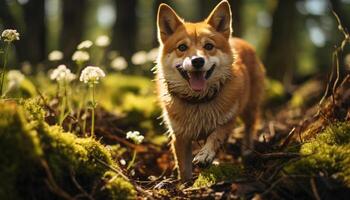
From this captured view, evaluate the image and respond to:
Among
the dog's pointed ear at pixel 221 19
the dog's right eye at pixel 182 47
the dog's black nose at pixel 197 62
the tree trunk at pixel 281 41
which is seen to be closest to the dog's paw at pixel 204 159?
the dog's black nose at pixel 197 62

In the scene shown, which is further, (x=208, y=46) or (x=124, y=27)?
(x=124, y=27)

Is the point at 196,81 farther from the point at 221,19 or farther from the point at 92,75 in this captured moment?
the point at 92,75

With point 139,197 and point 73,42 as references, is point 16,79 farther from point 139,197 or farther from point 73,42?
point 73,42

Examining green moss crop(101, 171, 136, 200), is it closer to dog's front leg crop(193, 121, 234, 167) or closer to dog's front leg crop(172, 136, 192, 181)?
dog's front leg crop(193, 121, 234, 167)

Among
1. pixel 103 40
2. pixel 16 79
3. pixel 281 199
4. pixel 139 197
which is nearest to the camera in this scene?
pixel 281 199

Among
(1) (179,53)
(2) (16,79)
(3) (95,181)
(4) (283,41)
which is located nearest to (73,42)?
(4) (283,41)

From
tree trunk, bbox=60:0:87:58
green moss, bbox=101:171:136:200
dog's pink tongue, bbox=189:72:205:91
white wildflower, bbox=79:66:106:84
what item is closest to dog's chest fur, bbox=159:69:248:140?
dog's pink tongue, bbox=189:72:205:91

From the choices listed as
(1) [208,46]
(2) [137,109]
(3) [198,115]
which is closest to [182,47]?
(1) [208,46]

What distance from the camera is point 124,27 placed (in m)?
17.8

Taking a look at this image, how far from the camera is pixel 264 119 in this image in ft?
30.9

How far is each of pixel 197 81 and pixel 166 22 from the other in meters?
0.97

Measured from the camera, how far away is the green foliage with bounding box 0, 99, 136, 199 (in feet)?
10.4

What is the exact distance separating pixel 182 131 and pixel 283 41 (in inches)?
366

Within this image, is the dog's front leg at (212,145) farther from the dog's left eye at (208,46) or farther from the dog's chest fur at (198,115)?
the dog's left eye at (208,46)
